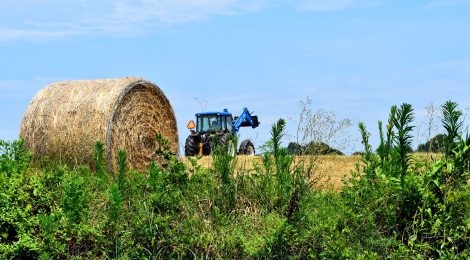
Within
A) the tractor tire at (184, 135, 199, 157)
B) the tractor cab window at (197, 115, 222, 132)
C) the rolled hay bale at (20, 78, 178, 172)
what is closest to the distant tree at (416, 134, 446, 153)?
the rolled hay bale at (20, 78, 178, 172)

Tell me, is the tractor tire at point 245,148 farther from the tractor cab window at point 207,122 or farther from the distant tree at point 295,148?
the distant tree at point 295,148

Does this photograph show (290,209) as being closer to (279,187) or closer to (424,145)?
(279,187)

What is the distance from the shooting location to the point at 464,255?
4664mm

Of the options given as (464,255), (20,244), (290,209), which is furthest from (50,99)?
(464,255)

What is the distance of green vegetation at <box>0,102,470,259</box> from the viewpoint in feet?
16.3

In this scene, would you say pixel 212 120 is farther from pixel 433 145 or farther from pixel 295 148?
pixel 295 148

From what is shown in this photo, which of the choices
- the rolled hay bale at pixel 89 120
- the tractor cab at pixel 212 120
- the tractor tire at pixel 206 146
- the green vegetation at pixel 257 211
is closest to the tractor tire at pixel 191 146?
the tractor tire at pixel 206 146

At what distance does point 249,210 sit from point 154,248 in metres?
0.86

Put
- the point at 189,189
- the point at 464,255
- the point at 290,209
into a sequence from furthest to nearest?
the point at 189,189 < the point at 290,209 < the point at 464,255

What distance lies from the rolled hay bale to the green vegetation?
15.4 ft

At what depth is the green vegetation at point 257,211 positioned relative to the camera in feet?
16.3

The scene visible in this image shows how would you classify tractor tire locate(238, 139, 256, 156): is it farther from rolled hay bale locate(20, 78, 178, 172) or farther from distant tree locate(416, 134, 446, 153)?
distant tree locate(416, 134, 446, 153)

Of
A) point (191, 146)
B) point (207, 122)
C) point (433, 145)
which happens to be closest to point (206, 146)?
point (191, 146)

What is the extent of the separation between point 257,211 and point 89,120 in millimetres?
6152
